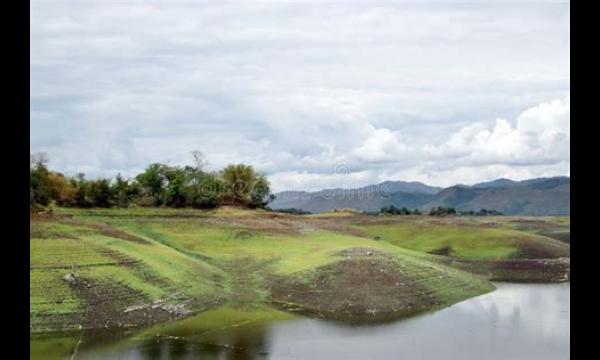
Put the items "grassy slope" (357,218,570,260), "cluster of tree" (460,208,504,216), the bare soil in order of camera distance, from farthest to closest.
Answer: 1. "cluster of tree" (460,208,504,216)
2. "grassy slope" (357,218,570,260)
3. the bare soil

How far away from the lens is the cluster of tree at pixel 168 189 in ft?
42.0

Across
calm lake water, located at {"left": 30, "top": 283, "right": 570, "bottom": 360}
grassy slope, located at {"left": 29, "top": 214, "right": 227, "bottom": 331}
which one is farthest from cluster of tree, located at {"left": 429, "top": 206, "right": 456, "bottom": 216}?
grassy slope, located at {"left": 29, "top": 214, "right": 227, "bottom": 331}

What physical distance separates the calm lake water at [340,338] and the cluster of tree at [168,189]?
3.52 m

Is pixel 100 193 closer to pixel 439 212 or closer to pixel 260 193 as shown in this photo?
pixel 260 193

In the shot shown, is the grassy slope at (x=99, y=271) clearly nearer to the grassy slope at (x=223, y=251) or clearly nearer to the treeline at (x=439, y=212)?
the grassy slope at (x=223, y=251)

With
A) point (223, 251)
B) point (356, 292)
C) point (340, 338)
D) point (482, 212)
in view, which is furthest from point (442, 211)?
point (340, 338)

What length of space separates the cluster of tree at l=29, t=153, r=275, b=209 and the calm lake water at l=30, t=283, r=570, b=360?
3.52 meters

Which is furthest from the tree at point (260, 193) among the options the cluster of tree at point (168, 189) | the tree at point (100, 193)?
the tree at point (100, 193)

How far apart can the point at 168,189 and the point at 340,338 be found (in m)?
5.79

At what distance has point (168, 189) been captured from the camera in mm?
13609

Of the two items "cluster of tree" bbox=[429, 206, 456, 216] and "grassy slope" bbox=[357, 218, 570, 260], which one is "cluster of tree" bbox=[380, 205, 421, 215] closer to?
"grassy slope" bbox=[357, 218, 570, 260]

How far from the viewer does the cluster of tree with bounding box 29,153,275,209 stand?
12805 mm
